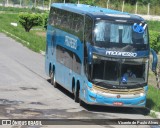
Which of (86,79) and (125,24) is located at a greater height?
(125,24)

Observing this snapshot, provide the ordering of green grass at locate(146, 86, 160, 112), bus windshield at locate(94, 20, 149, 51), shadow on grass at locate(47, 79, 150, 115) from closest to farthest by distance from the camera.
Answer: bus windshield at locate(94, 20, 149, 51) → shadow on grass at locate(47, 79, 150, 115) → green grass at locate(146, 86, 160, 112)

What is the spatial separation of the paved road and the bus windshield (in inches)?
88.8

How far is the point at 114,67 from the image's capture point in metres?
19.8

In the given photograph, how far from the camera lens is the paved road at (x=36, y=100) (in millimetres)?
18862

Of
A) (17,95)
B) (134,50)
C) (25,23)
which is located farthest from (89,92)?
(25,23)

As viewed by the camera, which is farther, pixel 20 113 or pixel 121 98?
pixel 121 98

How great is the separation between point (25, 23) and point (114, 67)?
38054 millimetres

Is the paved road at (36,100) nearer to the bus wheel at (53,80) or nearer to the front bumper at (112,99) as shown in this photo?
the bus wheel at (53,80)

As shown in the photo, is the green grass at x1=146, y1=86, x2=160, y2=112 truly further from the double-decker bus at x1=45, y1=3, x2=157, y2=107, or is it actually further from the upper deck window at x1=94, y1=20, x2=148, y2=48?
the upper deck window at x1=94, y1=20, x2=148, y2=48

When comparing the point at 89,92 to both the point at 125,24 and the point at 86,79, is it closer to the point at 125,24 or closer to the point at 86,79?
the point at 86,79

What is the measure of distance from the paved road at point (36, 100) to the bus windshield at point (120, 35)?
2256mm

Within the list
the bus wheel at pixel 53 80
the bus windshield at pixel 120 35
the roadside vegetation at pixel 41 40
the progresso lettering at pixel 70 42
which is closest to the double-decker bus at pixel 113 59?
the bus windshield at pixel 120 35

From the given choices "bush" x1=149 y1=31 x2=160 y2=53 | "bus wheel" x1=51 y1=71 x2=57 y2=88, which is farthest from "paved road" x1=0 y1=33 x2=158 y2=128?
"bush" x1=149 y1=31 x2=160 y2=53

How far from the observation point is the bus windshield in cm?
1989
